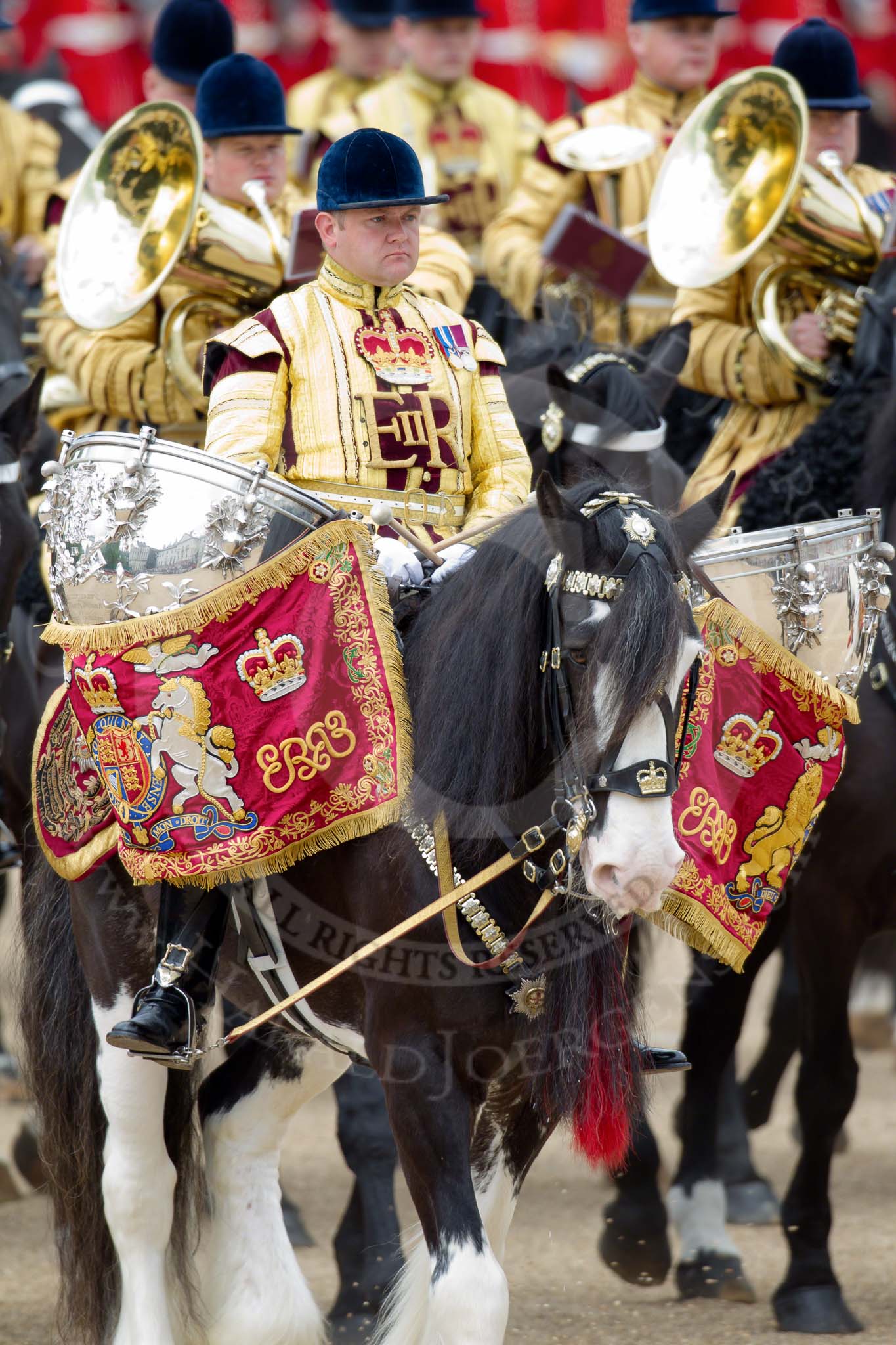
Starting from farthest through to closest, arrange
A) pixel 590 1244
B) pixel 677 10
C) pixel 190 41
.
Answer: pixel 677 10
pixel 190 41
pixel 590 1244

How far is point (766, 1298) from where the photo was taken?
18.9ft

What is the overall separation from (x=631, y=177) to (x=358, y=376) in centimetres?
364

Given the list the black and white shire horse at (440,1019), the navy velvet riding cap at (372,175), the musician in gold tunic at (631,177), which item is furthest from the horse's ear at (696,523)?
the musician in gold tunic at (631,177)

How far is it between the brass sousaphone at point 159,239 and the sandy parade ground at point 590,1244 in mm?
1939

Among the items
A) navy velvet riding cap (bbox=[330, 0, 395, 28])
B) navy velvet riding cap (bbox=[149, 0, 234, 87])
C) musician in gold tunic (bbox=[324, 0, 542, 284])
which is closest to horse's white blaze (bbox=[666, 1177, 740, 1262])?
musician in gold tunic (bbox=[324, 0, 542, 284])

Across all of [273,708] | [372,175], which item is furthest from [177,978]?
[372,175]

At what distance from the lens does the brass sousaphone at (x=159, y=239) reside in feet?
20.3

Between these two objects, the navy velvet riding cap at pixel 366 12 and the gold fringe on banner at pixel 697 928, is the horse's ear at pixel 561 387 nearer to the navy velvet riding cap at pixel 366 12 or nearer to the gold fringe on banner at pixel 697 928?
the gold fringe on banner at pixel 697 928

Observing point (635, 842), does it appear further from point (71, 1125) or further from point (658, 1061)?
point (71, 1125)

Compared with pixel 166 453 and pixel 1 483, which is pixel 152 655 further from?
pixel 1 483

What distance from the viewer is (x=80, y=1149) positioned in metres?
4.75

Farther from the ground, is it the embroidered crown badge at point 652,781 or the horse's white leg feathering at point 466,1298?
the embroidered crown badge at point 652,781

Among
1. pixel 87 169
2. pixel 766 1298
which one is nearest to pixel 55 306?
pixel 87 169

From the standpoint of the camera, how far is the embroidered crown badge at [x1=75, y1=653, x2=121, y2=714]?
4.16 metres
